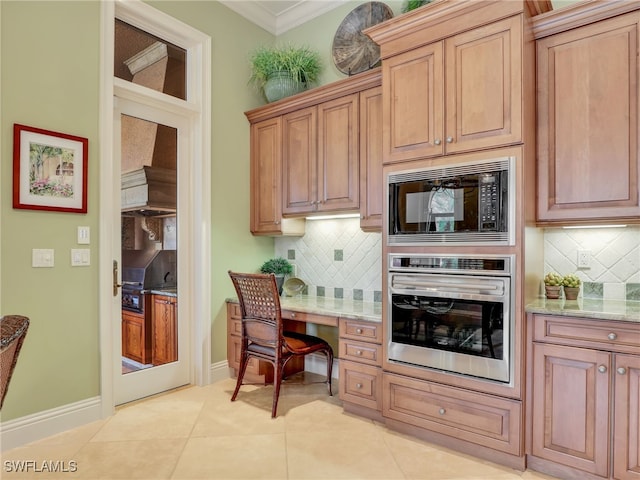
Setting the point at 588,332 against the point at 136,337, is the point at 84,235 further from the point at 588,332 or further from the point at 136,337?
the point at 588,332

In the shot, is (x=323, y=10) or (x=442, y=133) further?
(x=323, y=10)

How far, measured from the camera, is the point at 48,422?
2457 mm

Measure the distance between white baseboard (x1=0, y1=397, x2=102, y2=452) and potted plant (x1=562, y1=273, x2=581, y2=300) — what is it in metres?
3.12

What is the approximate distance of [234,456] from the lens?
7.33 feet

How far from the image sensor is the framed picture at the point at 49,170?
7.73ft

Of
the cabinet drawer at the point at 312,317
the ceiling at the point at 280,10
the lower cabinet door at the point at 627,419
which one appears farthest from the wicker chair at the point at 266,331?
the ceiling at the point at 280,10

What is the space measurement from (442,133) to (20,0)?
2640 mm

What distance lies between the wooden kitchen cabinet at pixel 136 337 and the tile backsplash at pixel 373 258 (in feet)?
4.74

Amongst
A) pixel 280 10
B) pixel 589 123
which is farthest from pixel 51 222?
pixel 589 123

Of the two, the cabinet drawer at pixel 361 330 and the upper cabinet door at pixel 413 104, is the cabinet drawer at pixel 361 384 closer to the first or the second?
the cabinet drawer at pixel 361 330

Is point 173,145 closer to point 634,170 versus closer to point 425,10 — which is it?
point 425,10

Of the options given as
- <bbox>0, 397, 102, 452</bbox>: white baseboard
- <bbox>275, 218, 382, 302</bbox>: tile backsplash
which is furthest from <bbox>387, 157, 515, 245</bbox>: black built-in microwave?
<bbox>0, 397, 102, 452</bbox>: white baseboard

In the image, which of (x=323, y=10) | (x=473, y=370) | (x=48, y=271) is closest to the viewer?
(x=473, y=370)

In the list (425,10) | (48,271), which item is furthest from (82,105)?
(425,10)
